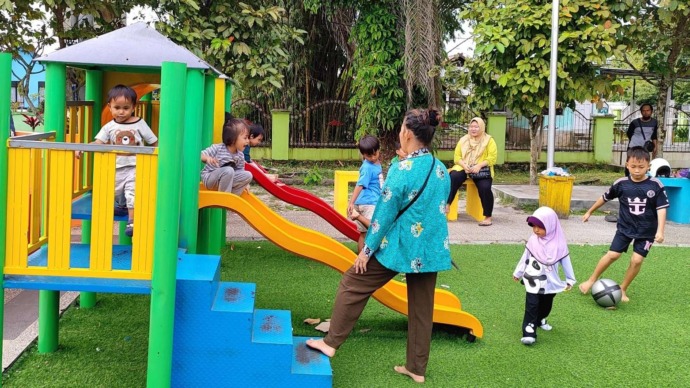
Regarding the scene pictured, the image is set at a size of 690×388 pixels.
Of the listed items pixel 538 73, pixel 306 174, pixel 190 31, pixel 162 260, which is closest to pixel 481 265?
pixel 190 31

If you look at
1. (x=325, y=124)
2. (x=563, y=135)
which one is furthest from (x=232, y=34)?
(x=563, y=135)

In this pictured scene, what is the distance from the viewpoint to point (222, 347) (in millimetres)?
4367

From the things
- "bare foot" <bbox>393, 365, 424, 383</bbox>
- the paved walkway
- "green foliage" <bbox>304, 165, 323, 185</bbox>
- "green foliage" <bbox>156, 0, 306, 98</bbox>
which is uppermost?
"green foliage" <bbox>156, 0, 306, 98</bbox>

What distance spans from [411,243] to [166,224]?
4.69ft

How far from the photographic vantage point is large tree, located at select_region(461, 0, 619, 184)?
1320 cm

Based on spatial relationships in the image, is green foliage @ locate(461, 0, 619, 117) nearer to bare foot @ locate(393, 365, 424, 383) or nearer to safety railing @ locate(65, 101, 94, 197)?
safety railing @ locate(65, 101, 94, 197)

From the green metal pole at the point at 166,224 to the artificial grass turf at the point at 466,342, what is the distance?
2.00ft

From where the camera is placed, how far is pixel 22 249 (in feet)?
13.5

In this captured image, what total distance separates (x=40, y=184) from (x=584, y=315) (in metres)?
4.37

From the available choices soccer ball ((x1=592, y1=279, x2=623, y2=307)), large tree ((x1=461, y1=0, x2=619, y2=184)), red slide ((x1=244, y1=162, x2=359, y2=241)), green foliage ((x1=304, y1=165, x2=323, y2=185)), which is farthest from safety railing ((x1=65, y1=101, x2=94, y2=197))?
green foliage ((x1=304, y1=165, x2=323, y2=185))

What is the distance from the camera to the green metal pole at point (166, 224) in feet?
13.4

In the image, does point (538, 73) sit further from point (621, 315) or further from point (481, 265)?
point (621, 315)

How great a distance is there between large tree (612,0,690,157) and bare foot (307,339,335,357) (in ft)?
35.1

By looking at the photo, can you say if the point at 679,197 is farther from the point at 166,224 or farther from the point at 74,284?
the point at 74,284
